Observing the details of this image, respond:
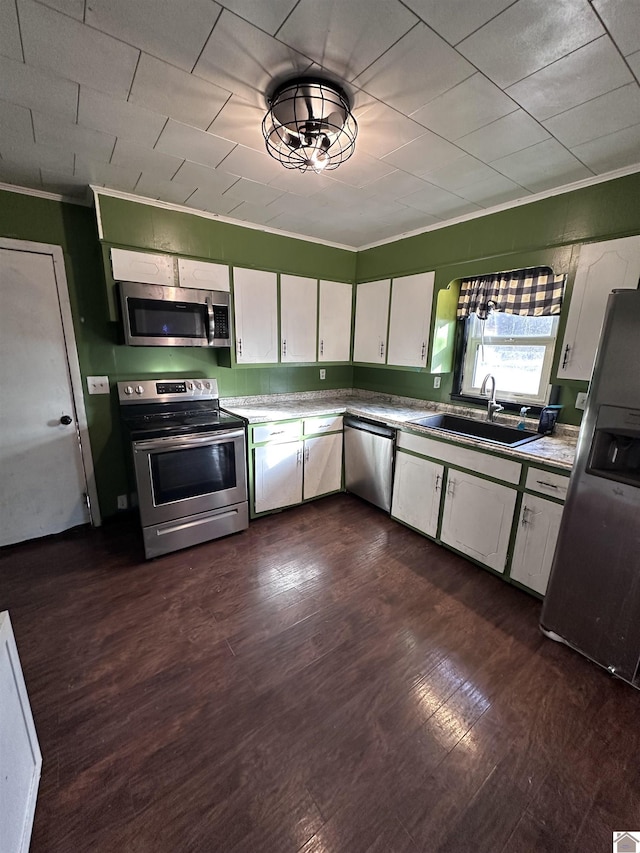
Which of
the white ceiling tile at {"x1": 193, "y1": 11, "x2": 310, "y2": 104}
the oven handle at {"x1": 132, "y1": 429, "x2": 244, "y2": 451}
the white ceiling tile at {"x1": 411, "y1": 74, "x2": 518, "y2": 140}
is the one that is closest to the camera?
the white ceiling tile at {"x1": 193, "y1": 11, "x2": 310, "y2": 104}

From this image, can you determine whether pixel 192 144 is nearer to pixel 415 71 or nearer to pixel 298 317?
pixel 415 71

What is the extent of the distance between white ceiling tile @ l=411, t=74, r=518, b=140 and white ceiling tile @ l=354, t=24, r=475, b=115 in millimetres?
44

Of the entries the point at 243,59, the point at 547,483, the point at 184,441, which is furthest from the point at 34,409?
the point at 547,483

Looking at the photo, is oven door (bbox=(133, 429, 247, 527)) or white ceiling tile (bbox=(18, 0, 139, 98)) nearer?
white ceiling tile (bbox=(18, 0, 139, 98))

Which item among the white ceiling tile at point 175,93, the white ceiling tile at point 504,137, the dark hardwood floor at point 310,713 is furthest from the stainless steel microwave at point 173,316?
the white ceiling tile at point 504,137

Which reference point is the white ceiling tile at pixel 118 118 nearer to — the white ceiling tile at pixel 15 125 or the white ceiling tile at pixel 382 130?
the white ceiling tile at pixel 15 125

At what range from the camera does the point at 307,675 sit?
5.66 feet

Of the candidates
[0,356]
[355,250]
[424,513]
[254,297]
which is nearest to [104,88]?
[254,297]

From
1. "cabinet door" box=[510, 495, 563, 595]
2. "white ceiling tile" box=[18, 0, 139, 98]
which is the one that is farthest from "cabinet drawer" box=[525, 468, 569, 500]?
"white ceiling tile" box=[18, 0, 139, 98]

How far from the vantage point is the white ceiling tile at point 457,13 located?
104 cm

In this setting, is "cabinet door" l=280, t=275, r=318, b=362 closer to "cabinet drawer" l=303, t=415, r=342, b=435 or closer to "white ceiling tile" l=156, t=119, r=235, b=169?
"cabinet drawer" l=303, t=415, r=342, b=435

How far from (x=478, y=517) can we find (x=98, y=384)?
9.99ft

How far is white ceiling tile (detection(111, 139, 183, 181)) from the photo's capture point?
1877mm

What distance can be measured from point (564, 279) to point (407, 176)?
124cm
